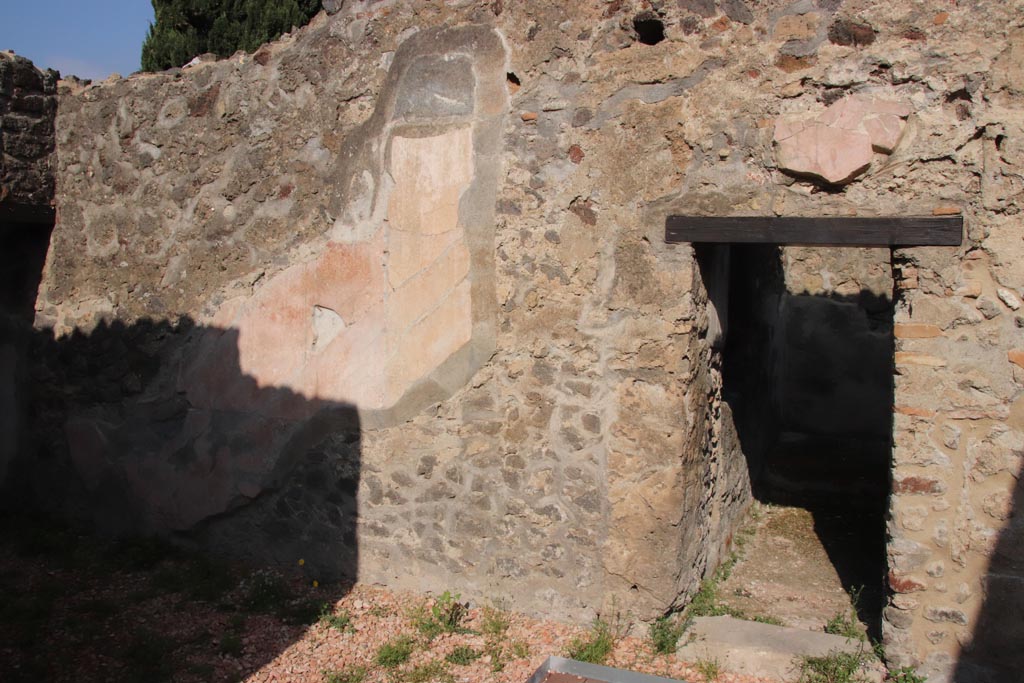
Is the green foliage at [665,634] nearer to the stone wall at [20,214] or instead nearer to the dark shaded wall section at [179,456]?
the dark shaded wall section at [179,456]

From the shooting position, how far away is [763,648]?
3607 millimetres

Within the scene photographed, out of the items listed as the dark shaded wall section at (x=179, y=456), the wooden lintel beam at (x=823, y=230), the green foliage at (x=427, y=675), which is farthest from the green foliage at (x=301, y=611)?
the wooden lintel beam at (x=823, y=230)

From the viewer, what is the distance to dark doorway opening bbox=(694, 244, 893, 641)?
474cm

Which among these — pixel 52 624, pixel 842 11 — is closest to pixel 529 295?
pixel 842 11

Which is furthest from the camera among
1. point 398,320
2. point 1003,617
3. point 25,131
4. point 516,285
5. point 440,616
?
point 25,131

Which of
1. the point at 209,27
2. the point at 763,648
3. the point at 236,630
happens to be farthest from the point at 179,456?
the point at 209,27

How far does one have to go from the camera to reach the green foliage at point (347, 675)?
3.57m

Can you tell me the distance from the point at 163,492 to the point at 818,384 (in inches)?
211

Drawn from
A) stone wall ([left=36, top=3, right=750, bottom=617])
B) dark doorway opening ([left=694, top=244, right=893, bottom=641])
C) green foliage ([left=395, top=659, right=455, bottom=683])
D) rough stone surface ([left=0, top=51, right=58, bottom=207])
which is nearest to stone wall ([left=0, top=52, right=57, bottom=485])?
rough stone surface ([left=0, top=51, right=58, bottom=207])

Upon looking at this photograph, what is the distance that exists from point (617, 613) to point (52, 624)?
269 cm

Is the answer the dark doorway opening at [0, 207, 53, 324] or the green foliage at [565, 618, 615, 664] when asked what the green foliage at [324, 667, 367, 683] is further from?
the dark doorway opening at [0, 207, 53, 324]

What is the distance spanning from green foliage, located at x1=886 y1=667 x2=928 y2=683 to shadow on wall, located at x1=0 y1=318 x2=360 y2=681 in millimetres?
2563

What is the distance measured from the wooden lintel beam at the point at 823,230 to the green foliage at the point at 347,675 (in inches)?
88.0

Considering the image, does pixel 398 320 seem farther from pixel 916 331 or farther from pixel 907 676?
pixel 907 676
